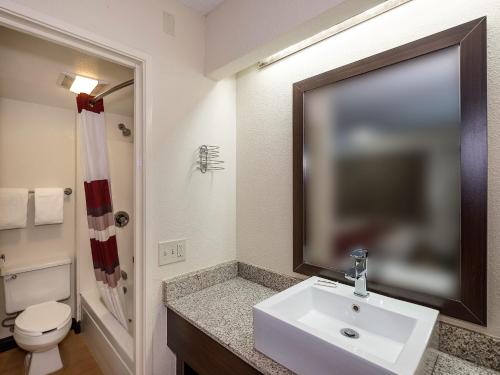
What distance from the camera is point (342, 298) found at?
1061 millimetres

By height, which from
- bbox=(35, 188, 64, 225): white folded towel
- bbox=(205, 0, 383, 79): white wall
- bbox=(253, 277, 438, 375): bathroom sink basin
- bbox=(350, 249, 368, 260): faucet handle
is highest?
bbox=(205, 0, 383, 79): white wall

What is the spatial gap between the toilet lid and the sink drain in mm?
2142

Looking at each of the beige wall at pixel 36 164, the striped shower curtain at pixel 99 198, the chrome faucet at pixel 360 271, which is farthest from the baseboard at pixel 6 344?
the chrome faucet at pixel 360 271

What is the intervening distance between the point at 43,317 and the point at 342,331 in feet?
7.68

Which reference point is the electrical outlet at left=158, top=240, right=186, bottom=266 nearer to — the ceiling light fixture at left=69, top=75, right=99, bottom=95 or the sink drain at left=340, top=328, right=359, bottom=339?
the sink drain at left=340, top=328, right=359, bottom=339

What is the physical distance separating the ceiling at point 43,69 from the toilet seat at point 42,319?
1821 millimetres

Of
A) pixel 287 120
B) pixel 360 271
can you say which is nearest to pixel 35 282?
pixel 287 120

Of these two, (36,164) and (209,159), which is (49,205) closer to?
(36,164)

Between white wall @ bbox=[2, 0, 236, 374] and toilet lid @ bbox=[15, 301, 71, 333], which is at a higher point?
white wall @ bbox=[2, 0, 236, 374]

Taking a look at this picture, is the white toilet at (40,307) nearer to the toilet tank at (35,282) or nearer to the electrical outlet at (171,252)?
the toilet tank at (35,282)

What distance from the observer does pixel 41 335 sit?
6.19ft

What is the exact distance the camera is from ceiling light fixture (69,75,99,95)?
1.82m

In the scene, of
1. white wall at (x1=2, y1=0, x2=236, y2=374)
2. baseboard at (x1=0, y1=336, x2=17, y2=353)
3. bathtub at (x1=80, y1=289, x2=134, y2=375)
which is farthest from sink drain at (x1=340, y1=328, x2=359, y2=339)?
baseboard at (x1=0, y1=336, x2=17, y2=353)

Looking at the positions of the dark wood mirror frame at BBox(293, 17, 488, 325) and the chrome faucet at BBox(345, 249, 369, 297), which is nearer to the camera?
the dark wood mirror frame at BBox(293, 17, 488, 325)
